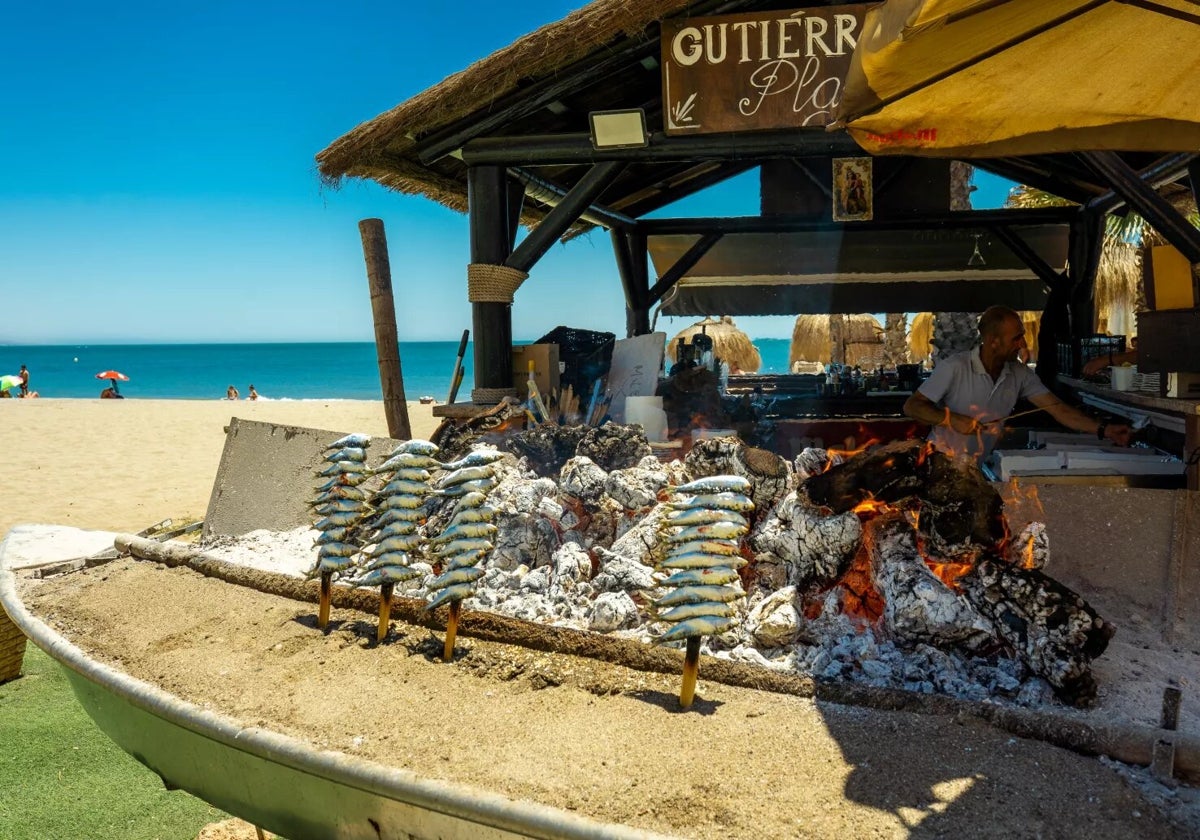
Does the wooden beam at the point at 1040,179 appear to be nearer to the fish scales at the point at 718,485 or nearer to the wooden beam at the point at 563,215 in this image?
the wooden beam at the point at 563,215

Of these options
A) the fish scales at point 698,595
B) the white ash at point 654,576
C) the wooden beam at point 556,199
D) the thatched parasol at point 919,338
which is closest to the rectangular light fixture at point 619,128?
the wooden beam at point 556,199

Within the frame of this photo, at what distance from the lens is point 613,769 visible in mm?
2545

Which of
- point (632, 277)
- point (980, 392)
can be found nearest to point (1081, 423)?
point (980, 392)

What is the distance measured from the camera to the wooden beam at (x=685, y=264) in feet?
33.2

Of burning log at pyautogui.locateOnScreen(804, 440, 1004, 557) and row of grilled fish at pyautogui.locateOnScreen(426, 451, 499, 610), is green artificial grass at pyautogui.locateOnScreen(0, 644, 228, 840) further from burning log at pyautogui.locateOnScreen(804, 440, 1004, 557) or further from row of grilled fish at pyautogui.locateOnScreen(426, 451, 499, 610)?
burning log at pyautogui.locateOnScreen(804, 440, 1004, 557)

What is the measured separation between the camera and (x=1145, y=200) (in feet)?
19.4

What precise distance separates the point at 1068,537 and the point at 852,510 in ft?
3.43

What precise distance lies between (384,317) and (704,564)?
4.78 metres

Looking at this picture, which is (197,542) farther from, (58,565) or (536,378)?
(536,378)

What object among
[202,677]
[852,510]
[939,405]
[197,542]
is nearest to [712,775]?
[852,510]

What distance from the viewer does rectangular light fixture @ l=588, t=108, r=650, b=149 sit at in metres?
6.32

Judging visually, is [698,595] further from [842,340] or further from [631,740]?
[842,340]

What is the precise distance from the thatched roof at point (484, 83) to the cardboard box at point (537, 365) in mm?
1771

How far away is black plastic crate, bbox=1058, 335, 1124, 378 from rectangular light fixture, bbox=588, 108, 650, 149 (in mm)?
3740
